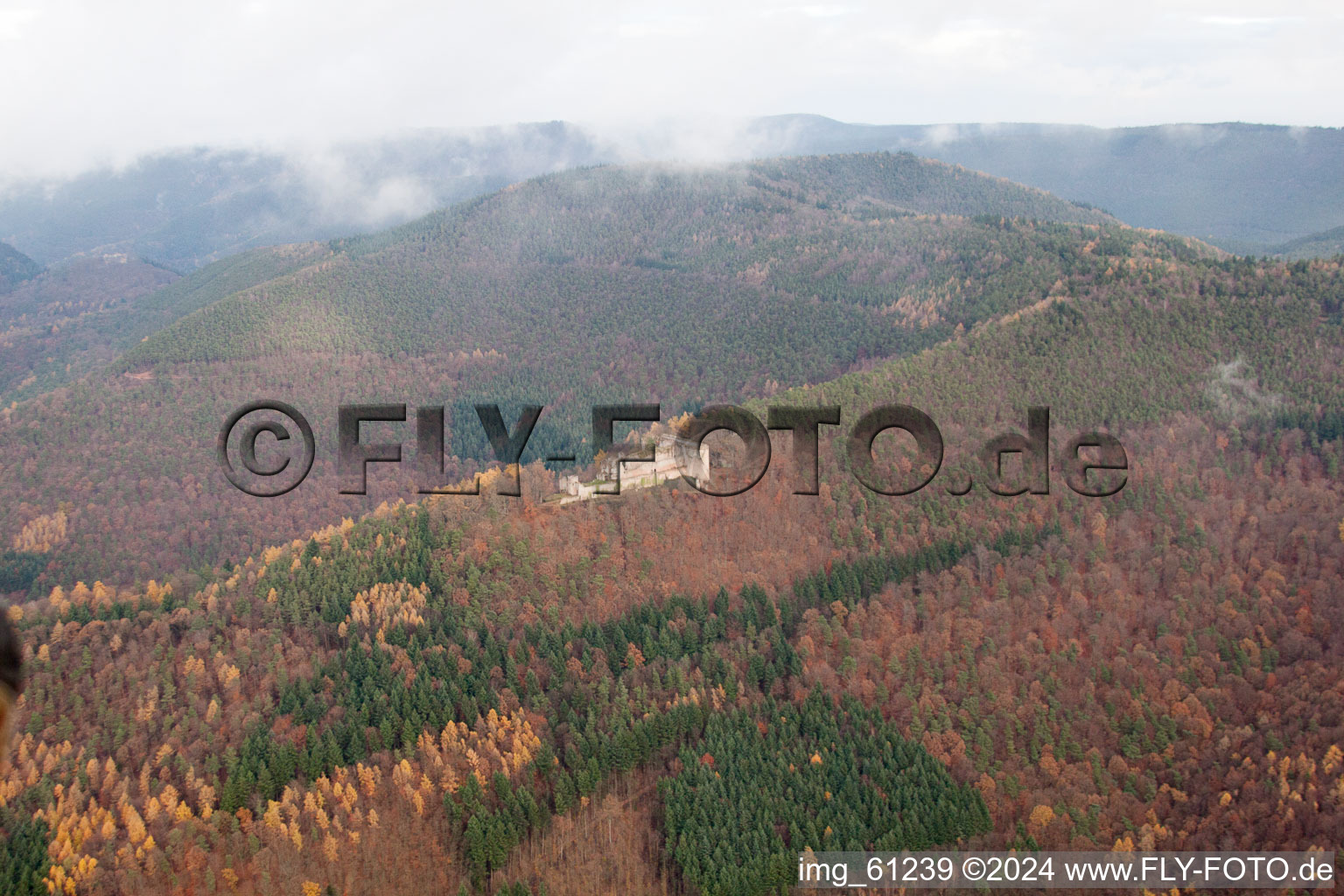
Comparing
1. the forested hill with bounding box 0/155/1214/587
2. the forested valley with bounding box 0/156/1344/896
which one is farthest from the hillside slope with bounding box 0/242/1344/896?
the forested hill with bounding box 0/155/1214/587

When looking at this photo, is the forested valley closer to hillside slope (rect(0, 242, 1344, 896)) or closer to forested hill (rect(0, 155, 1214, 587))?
hillside slope (rect(0, 242, 1344, 896))

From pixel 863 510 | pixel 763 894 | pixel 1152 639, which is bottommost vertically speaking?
pixel 763 894

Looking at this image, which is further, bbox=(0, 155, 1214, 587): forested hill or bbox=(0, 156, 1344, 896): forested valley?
bbox=(0, 155, 1214, 587): forested hill

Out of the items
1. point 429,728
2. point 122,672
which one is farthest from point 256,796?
point 122,672

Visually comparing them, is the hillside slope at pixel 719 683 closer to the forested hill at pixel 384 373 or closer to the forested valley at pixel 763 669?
the forested valley at pixel 763 669

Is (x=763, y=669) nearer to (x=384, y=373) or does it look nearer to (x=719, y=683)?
(x=719, y=683)

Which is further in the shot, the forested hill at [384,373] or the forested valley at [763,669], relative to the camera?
the forested hill at [384,373]

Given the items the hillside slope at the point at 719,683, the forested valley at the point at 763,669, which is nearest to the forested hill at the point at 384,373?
the forested valley at the point at 763,669

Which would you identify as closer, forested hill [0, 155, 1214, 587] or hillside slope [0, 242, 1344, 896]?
hillside slope [0, 242, 1344, 896]

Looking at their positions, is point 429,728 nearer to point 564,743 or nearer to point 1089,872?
point 564,743

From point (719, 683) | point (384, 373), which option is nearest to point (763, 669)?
point (719, 683)

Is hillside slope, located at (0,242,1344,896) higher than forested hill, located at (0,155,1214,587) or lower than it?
lower
